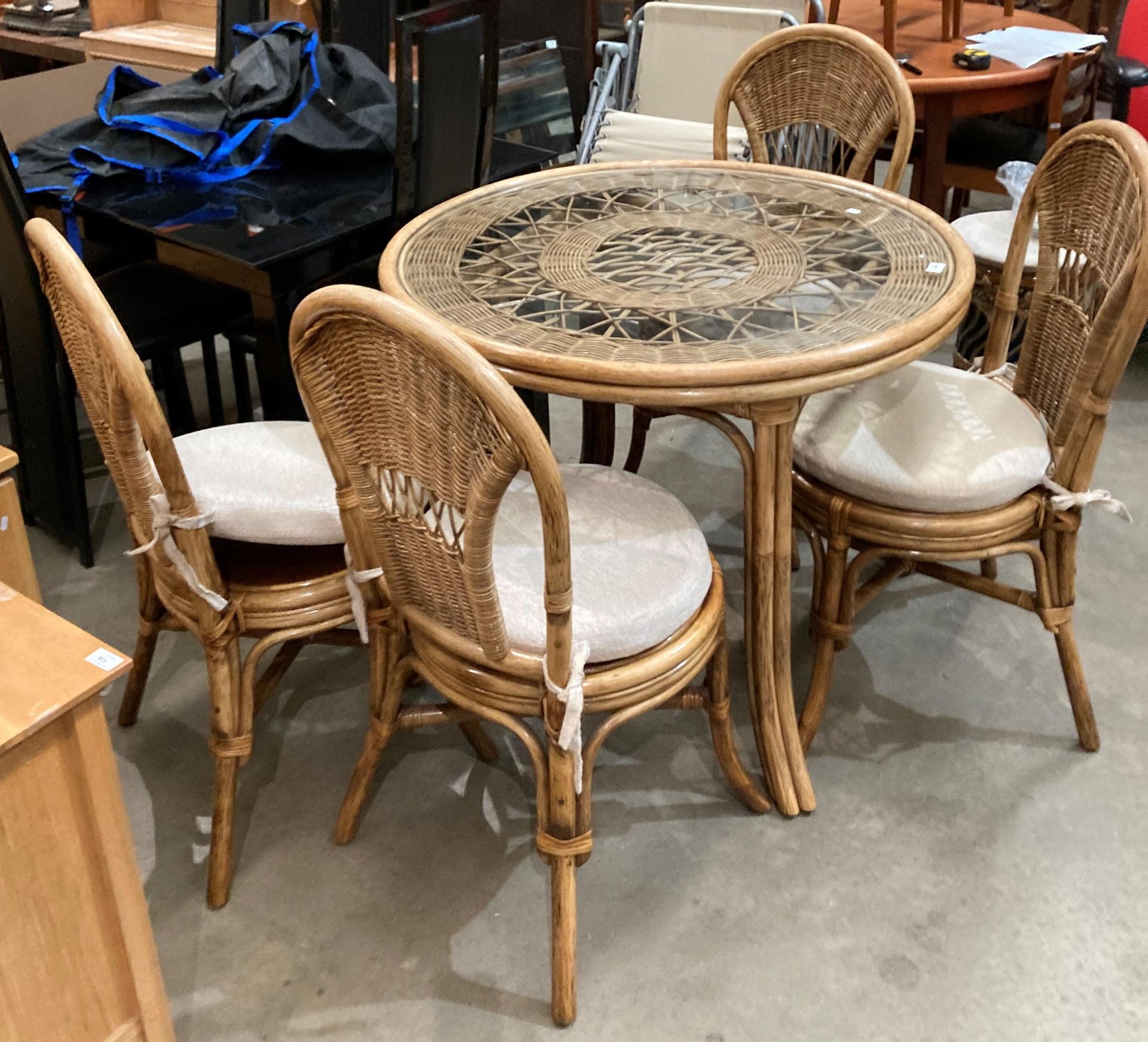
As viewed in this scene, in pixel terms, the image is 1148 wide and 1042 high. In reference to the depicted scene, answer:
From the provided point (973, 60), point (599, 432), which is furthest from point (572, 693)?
point (973, 60)

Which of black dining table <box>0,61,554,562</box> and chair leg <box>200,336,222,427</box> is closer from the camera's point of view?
black dining table <box>0,61,554,562</box>

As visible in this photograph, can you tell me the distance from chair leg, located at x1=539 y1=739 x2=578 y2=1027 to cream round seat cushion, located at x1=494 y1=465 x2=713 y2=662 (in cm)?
14

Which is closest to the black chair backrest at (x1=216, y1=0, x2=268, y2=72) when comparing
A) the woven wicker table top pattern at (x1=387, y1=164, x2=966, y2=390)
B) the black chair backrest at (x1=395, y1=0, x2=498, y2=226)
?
the black chair backrest at (x1=395, y1=0, x2=498, y2=226)

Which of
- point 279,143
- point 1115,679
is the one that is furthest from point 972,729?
point 279,143

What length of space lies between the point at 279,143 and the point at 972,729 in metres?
1.76

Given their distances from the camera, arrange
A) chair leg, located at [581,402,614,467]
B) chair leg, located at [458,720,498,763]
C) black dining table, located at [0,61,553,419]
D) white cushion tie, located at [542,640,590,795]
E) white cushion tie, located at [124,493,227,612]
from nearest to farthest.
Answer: white cushion tie, located at [542,640,590,795], white cushion tie, located at [124,493,227,612], chair leg, located at [458,720,498,763], black dining table, located at [0,61,553,419], chair leg, located at [581,402,614,467]

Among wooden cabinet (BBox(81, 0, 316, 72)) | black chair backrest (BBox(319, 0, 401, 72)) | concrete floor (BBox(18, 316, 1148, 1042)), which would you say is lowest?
concrete floor (BBox(18, 316, 1148, 1042))

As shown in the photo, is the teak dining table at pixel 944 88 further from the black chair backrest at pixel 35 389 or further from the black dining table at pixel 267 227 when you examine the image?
the black chair backrest at pixel 35 389

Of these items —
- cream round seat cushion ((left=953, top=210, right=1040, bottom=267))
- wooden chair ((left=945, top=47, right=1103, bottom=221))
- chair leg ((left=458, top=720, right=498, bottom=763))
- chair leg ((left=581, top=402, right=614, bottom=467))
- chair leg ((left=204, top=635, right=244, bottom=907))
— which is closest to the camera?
chair leg ((left=204, top=635, right=244, bottom=907))

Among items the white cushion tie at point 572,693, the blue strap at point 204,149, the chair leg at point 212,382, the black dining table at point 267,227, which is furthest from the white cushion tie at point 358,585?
the chair leg at point 212,382

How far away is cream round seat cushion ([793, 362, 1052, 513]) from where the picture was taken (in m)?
1.58

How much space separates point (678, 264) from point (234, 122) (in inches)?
44.7

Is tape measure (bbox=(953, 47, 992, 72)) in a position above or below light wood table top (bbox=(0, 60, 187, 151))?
above

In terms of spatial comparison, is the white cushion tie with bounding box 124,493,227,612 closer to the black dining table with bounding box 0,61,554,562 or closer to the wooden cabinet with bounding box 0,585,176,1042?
the wooden cabinet with bounding box 0,585,176,1042
